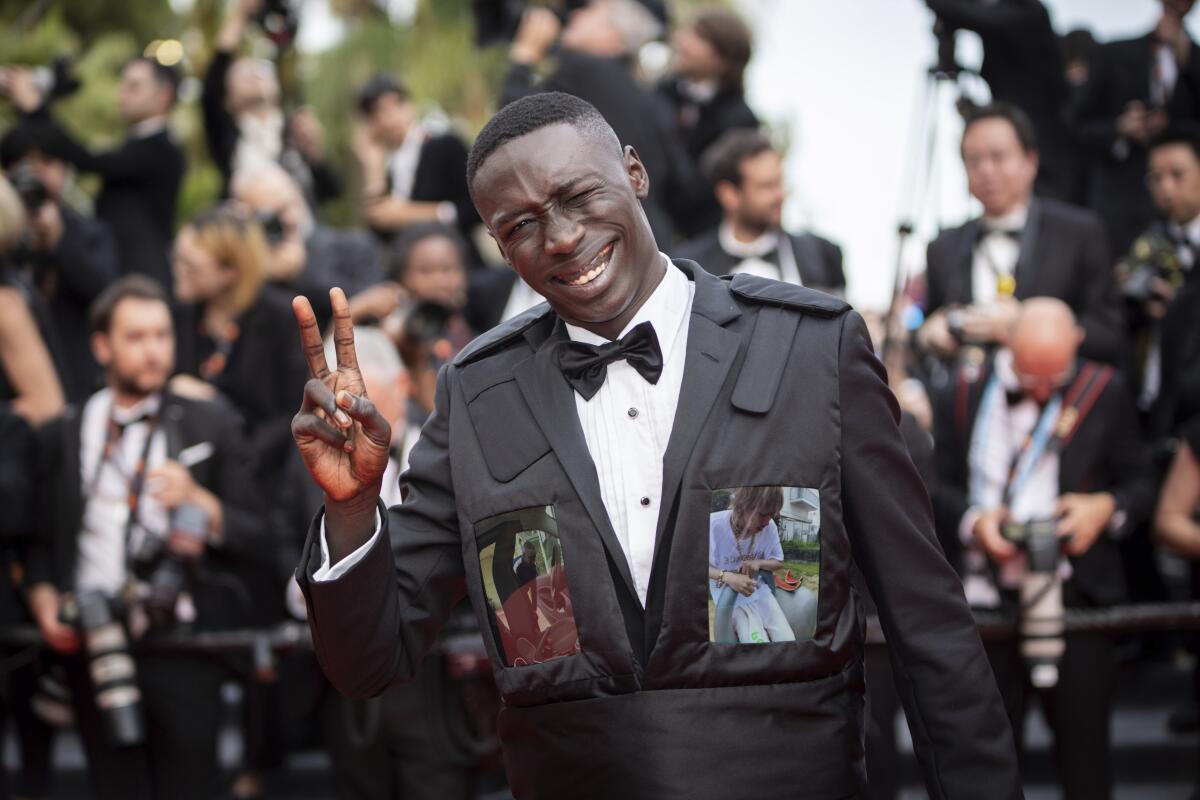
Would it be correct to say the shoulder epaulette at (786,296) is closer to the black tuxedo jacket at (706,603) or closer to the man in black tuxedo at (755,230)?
the black tuxedo jacket at (706,603)

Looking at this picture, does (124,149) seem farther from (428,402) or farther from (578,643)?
(578,643)

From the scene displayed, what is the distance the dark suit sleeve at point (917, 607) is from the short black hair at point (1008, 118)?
3391mm

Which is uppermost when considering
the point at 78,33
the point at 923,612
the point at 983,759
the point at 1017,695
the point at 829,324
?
the point at 78,33

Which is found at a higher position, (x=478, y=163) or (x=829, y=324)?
(x=478, y=163)

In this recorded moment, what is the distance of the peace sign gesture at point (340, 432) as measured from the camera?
2346 mm

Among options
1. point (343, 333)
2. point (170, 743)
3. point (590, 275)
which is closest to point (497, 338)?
point (590, 275)

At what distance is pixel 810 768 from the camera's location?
235cm

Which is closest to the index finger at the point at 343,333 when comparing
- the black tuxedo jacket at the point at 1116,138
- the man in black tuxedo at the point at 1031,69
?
the man in black tuxedo at the point at 1031,69

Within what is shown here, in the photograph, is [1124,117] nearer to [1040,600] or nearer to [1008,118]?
[1008,118]

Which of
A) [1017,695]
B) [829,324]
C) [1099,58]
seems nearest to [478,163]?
[829,324]

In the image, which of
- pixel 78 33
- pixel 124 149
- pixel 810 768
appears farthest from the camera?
pixel 78 33

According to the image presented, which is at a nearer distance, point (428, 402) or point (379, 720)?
point (379, 720)

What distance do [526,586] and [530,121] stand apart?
0.76 meters

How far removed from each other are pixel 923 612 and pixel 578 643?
0.55 m
